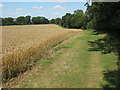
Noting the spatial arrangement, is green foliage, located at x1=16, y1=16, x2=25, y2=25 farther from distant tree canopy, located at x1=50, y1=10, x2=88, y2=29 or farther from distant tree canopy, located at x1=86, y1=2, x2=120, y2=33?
distant tree canopy, located at x1=86, y1=2, x2=120, y2=33

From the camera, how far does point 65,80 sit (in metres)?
5.20

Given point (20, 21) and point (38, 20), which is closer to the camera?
point (20, 21)

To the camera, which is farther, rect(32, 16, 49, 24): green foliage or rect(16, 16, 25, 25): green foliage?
rect(32, 16, 49, 24): green foliage

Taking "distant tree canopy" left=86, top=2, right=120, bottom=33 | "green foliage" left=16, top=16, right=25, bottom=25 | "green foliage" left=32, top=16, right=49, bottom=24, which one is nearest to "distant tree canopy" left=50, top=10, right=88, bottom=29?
"distant tree canopy" left=86, top=2, right=120, bottom=33

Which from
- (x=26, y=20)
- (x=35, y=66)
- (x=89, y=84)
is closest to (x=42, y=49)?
(x=35, y=66)

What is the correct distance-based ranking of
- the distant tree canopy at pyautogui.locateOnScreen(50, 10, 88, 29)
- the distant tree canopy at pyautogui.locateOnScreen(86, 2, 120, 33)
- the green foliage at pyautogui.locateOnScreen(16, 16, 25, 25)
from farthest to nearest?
the green foliage at pyautogui.locateOnScreen(16, 16, 25, 25) → the distant tree canopy at pyautogui.locateOnScreen(50, 10, 88, 29) → the distant tree canopy at pyautogui.locateOnScreen(86, 2, 120, 33)

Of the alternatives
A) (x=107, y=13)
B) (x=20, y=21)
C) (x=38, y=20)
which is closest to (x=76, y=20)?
(x=107, y=13)

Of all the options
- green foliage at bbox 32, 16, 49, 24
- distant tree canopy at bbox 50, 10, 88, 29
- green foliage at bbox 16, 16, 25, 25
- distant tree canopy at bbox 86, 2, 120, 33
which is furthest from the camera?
green foliage at bbox 32, 16, 49, 24

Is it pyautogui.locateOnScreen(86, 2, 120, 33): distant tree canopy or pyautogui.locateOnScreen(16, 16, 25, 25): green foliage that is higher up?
pyautogui.locateOnScreen(16, 16, 25, 25): green foliage

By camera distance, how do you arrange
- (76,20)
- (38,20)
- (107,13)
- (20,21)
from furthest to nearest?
(38,20) < (20,21) < (76,20) < (107,13)

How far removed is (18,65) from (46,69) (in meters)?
1.33

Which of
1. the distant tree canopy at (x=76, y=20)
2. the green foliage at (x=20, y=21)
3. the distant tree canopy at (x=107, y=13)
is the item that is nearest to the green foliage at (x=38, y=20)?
the green foliage at (x=20, y=21)

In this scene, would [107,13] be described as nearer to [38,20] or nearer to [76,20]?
[76,20]

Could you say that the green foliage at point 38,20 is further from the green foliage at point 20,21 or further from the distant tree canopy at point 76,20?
the distant tree canopy at point 76,20
